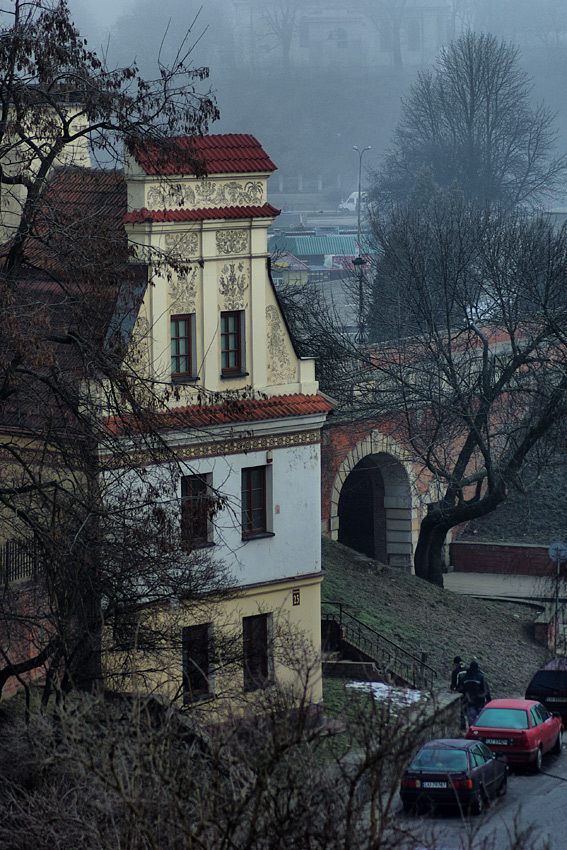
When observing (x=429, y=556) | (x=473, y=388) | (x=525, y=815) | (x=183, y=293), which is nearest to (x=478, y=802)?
(x=525, y=815)

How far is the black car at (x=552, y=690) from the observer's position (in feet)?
99.6

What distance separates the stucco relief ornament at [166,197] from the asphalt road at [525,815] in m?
11.0

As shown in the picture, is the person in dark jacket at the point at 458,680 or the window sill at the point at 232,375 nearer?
the window sill at the point at 232,375

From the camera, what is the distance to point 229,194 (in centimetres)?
2720

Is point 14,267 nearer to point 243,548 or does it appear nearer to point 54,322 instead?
point 54,322

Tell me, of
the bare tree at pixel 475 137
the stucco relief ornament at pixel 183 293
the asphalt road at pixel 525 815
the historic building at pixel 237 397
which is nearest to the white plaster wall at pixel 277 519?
the historic building at pixel 237 397

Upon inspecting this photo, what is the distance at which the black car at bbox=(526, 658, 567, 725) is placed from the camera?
99.6ft

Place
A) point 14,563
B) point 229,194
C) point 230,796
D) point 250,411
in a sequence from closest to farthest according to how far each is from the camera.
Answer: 1. point 230,796
2. point 14,563
3. point 250,411
4. point 229,194

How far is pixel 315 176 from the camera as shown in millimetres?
176000

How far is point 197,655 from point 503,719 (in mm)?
5297

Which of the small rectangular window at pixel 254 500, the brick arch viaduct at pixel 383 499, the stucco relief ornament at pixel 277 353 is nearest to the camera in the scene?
the small rectangular window at pixel 254 500

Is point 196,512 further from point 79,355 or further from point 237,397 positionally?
point 237,397

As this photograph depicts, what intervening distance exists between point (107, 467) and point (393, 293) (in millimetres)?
34351

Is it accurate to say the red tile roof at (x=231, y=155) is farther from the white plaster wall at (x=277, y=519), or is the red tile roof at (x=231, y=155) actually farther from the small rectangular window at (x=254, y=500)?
the small rectangular window at (x=254, y=500)
